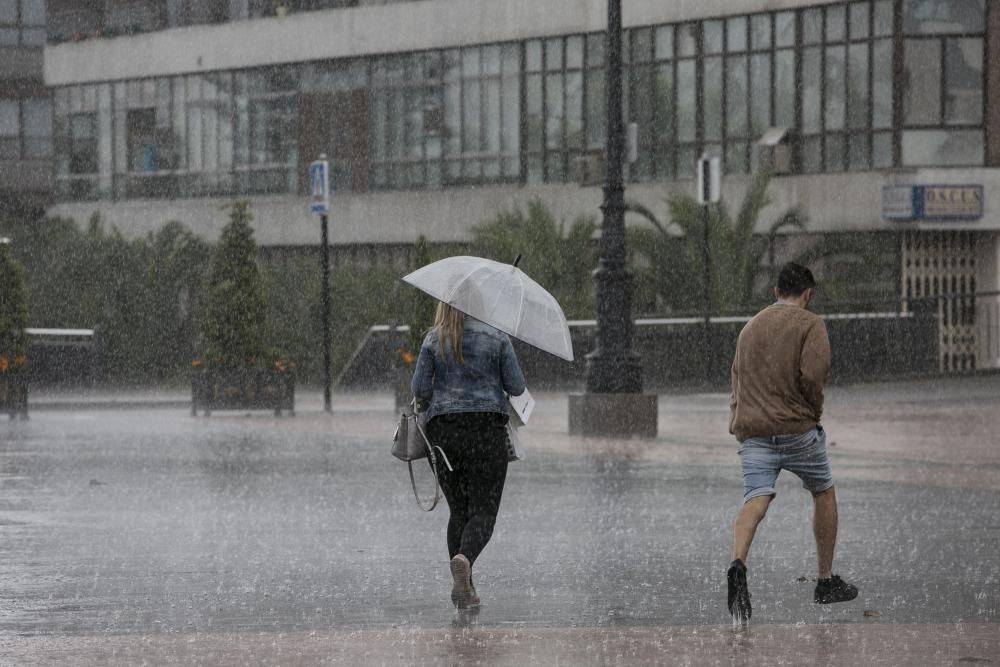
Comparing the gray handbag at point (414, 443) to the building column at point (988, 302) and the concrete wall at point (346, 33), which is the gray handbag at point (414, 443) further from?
the concrete wall at point (346, 33)

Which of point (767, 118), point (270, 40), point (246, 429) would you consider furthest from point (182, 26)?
point (246, 429)

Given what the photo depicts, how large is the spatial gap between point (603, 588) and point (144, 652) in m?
2.86

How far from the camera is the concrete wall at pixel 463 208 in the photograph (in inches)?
1507

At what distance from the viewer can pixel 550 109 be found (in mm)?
44469

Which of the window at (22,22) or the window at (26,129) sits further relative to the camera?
the window at (26,129)

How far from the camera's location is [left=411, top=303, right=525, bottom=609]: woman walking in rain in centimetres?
1001

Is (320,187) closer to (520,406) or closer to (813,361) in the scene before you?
(520,406)

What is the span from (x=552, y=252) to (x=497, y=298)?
86.9 feet

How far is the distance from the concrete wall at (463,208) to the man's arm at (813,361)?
1106 inches

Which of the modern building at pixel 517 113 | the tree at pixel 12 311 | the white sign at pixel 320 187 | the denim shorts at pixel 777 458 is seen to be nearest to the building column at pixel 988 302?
the modern building at pixel 517 113

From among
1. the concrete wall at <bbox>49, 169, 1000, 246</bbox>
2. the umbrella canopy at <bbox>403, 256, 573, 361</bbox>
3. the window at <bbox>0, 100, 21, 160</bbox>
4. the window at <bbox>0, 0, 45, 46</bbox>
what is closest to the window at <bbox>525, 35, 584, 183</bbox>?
the concrete wall at <bbox>49, 169, 1000, 246</bbox>

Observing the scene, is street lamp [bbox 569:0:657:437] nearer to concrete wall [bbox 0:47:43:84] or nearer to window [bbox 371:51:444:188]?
window [bbox 371:51:444:188]

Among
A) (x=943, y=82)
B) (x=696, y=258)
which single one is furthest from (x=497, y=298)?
(x=943, y=82)

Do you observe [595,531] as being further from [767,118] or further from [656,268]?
[767,118]
